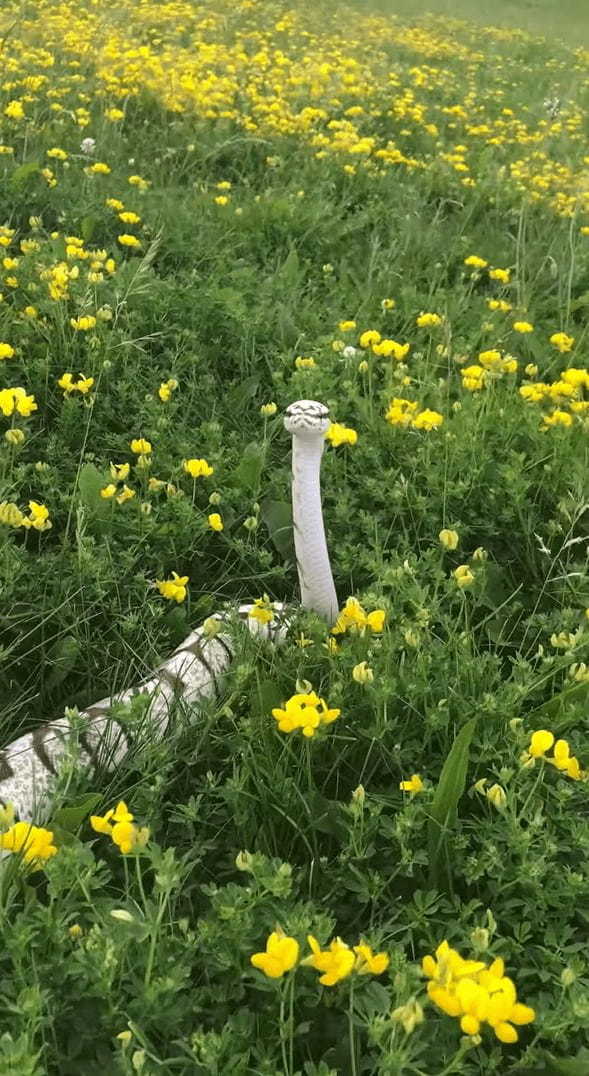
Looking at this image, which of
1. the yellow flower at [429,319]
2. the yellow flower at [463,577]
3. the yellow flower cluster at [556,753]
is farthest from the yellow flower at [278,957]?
the yellow flower at [429,319]

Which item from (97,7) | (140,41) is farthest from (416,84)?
(97,7)

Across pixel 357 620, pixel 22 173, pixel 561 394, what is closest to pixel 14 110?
pixel 22 173

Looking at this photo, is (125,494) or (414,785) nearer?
(414,785)

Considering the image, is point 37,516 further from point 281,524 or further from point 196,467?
point 281,524

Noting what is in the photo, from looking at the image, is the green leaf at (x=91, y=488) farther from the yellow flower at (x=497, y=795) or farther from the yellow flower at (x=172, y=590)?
the yellow flower at (x=497, y=795)

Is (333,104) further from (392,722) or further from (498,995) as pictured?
(498,995)

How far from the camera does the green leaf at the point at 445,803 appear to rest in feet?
5.58

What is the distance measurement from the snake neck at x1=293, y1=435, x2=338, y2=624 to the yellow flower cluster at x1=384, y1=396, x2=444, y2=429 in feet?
2.30

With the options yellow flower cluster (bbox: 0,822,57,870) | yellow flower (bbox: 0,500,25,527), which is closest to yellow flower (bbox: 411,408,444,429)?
yellow flower (bbox: 0,500,25,527)

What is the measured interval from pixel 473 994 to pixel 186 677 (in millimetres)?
1101

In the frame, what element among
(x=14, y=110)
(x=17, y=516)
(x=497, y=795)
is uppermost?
(x=14, y=110)

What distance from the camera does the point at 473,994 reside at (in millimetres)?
1192

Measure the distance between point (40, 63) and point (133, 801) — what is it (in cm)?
586

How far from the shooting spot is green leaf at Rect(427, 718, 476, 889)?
1700 mm
